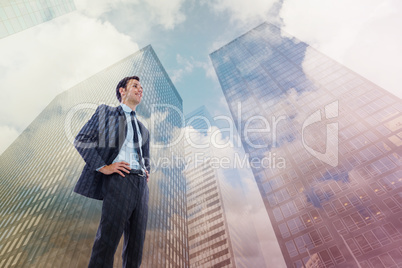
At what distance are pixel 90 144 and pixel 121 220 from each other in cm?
97

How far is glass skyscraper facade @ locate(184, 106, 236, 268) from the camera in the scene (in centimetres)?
6888

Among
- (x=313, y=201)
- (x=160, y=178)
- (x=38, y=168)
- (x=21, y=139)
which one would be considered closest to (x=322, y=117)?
(x=313, y=201)

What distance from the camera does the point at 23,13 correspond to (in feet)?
84.7

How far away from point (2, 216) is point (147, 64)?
6222cm

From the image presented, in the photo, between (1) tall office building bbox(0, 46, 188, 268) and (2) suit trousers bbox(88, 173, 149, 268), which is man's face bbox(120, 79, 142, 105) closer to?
(2) suit trousers bbox(88, 173, 149, 268)

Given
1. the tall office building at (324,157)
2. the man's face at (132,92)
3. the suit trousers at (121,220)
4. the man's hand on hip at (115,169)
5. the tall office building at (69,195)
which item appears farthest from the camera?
the tall office building at (324,157)

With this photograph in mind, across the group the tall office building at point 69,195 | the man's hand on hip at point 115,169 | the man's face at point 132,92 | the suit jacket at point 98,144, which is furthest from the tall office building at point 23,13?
the man's hand on hip at point 115,169

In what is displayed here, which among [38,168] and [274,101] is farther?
[274,101]

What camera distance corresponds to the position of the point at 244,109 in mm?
74125

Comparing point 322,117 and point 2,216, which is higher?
point 322,117

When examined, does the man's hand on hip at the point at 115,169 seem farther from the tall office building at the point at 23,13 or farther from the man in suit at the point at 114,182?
the tall office building at the point at 23,13

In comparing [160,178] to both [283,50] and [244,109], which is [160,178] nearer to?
[244,109]

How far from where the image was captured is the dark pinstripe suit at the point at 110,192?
6.88 ft

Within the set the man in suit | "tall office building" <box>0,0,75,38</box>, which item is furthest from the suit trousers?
"tall office building" <box>0,0,75,38</box>
